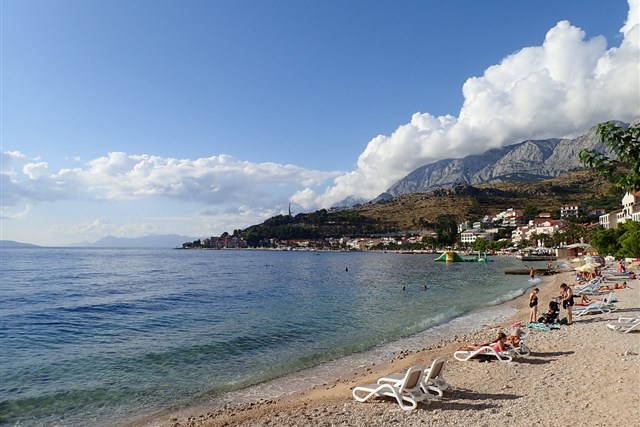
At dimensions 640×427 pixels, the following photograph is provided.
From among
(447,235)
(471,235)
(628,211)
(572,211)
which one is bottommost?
(471,235)

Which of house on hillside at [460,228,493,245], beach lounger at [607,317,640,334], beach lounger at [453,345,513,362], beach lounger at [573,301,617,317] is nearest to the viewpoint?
beach lounger at [453,345,513,362]

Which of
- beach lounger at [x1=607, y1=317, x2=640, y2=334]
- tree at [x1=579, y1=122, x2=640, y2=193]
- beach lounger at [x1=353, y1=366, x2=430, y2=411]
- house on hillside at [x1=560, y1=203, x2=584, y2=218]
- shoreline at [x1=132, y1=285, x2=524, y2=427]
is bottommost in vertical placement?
shoreline at [x1=132, y1=285, x2=524, y2=427]

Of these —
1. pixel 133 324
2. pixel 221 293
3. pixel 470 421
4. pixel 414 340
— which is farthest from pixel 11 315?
pixel 470 421

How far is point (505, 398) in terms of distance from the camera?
1006 centimetres

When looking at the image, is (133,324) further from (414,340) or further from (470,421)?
(470,421)

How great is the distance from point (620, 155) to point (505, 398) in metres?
7.40

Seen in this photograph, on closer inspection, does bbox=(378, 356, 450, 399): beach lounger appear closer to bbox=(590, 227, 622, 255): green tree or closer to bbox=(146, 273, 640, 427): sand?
bbox=(146, 273, 640, 427): sand

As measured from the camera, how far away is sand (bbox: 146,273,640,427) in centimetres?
876

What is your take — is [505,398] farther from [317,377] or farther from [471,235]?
Result: [471,235]

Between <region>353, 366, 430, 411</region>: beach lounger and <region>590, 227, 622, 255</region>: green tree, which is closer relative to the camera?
<region>353, 366, 430, 411</region>: beach lounger

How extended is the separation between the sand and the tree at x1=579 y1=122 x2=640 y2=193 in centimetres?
553

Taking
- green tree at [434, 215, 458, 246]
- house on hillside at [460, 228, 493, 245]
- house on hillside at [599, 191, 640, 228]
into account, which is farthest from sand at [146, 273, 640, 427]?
house on hillside at [460, 228, 493, 245]

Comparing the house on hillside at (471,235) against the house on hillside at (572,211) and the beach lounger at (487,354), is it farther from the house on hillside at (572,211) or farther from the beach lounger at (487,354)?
the beach lounger at (487,354)

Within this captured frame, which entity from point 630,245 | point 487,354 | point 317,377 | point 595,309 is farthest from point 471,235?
point 317,377
